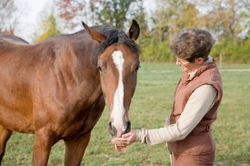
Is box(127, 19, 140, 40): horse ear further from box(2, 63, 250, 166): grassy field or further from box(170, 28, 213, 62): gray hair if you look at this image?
box(2, 63, 250, 166): grassy field

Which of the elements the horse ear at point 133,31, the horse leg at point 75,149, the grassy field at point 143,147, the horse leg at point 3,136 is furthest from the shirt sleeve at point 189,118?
the horse leg at point 3,136

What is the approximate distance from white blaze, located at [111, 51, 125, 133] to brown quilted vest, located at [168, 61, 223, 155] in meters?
0.43

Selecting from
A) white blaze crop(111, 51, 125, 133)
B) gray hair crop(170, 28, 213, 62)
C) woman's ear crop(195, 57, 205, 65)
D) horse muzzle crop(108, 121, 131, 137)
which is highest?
gray hair crop(170, 28, 213, 62)

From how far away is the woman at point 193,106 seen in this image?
6.78ft

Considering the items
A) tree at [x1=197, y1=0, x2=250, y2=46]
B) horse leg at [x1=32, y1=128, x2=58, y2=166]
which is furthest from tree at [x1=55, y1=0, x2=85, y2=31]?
horse leg at [x1=32, y1=128, x2=58, y2=166]

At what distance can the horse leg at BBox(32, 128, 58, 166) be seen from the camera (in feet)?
9.77

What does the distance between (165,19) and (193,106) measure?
125 feet

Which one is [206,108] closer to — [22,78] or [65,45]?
[65,45]

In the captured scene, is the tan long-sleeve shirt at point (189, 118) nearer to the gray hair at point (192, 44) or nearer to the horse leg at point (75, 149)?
the gray hair at point (192, 44)

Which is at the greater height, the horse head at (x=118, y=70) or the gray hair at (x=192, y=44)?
the gray hair at (x=192, y=44)

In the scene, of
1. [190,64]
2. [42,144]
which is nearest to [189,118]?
[190,64]

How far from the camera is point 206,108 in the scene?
→ 2070 mm

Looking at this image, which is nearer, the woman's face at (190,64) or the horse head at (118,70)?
the horse head at (118,70)

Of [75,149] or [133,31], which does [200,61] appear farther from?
[75,149]
